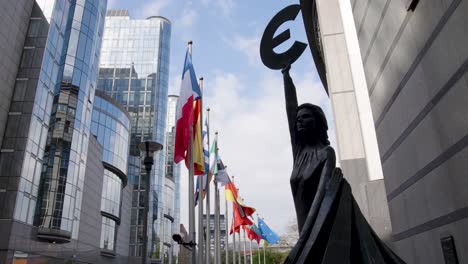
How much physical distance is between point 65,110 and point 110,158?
2035 cm

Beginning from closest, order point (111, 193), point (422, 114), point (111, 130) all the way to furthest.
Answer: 1. point (422, 114)
2. point (111, 193)
3. point (111, 130)

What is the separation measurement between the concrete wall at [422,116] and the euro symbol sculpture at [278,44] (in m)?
1.67

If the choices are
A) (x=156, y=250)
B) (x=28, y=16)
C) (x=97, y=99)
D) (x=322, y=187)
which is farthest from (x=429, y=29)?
(x=156, y=250)

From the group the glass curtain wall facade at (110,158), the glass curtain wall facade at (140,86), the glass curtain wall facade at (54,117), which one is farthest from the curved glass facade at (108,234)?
the glass curtain wall facade at (140,86)

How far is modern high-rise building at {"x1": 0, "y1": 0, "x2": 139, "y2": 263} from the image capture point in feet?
101

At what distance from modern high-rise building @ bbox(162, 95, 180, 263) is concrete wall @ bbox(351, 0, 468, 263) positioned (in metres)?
71.3

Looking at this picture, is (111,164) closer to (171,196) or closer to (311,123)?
(171,196)

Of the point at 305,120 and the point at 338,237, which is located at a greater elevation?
the point at 305,120

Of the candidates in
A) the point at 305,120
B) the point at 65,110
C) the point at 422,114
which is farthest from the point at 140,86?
the point at 305,120

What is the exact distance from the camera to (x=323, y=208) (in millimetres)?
3834

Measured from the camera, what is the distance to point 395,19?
6.28 metres

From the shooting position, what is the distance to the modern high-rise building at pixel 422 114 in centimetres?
444

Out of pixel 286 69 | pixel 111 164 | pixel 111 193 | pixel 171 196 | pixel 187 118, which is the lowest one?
pixel 286 69

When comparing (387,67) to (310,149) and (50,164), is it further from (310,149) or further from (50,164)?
(50,164)
